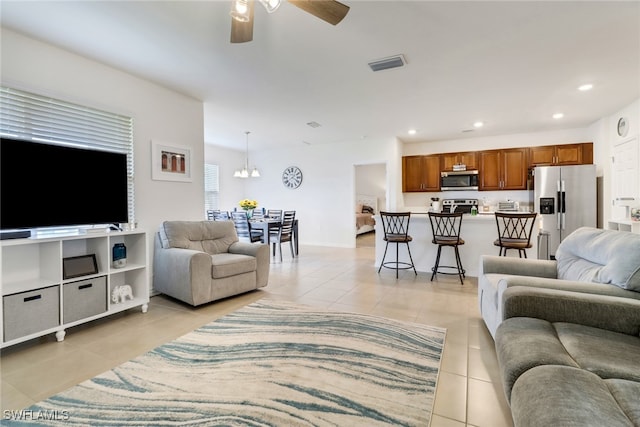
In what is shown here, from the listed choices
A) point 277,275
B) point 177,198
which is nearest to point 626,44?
point 277,275

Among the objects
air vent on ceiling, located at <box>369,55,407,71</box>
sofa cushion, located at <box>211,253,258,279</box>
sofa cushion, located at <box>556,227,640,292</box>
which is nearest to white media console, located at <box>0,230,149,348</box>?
sofa cushion, located at <box>211,253,258,279</box>

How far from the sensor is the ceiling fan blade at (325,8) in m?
1.70

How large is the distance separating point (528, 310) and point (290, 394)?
1.42m

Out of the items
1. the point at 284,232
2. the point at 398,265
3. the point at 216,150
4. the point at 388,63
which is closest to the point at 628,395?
the point at 388,63

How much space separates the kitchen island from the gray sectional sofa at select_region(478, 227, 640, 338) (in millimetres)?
1721

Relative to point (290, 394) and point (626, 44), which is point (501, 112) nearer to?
point (626, 44)

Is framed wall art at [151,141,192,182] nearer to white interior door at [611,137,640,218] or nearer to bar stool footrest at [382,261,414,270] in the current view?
bar stool footrest at [382,261,414,270]

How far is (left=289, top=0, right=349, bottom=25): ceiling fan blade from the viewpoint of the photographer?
170 cm

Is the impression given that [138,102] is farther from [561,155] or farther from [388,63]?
[561,155]

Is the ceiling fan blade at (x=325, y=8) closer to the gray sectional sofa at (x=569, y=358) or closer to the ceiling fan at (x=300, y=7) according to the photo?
the ceiling fan at (x=300, y=7)

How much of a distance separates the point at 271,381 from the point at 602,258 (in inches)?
89.0

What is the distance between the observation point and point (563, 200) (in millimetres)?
5352

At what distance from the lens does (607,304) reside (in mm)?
1549

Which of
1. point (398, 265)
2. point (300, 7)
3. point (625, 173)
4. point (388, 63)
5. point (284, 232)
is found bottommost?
point (398, 265)
